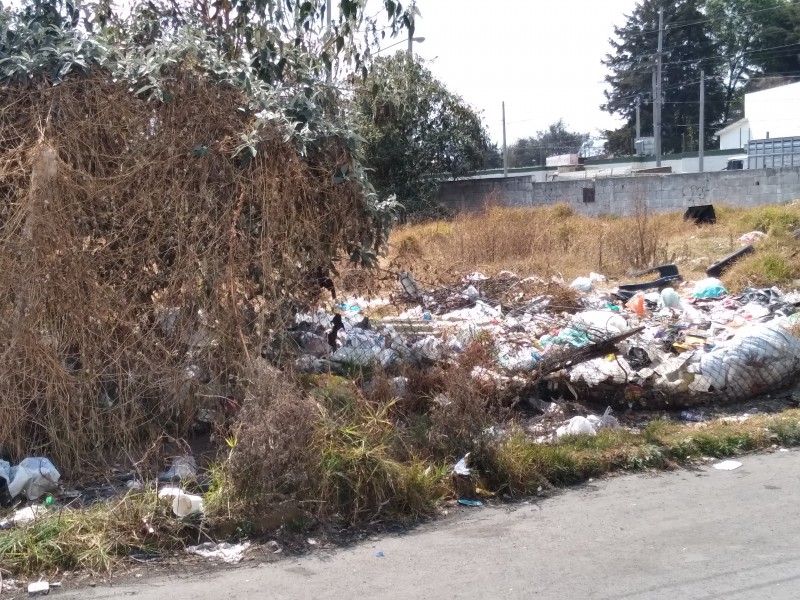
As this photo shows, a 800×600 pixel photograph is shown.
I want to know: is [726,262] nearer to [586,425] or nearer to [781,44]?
[586,425]

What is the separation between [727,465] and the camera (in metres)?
5.84

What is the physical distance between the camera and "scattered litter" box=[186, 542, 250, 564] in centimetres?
433

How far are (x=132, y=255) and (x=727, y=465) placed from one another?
176 inches

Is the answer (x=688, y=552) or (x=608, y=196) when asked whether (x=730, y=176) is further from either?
(x=688, y=552)

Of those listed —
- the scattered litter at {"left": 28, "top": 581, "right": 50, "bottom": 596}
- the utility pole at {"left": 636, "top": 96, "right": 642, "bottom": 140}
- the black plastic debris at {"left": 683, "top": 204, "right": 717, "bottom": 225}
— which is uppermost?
the utility pole at {"left": 636, "top": 96, "right": 642, "bottom": 140}

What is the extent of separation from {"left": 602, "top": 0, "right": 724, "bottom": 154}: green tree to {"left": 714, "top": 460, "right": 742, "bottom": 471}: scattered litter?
134ft

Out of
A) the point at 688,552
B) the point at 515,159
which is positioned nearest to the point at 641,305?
the point at 688,552

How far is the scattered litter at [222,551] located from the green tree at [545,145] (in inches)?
2016

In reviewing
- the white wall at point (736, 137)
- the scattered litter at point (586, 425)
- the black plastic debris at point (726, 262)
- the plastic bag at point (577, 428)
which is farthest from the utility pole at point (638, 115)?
the plastic bag at point (577, 428)

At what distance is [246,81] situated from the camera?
228 inches

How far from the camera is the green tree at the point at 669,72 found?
44.2 m

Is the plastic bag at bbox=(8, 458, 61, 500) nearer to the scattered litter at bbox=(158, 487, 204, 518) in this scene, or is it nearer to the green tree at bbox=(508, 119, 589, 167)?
the scattered litter at bbox=(158, 487, 204, 518)

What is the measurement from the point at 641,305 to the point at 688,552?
21.9 ft

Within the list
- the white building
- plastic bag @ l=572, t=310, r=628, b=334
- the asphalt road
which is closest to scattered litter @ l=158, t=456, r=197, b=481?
the asphalt road
